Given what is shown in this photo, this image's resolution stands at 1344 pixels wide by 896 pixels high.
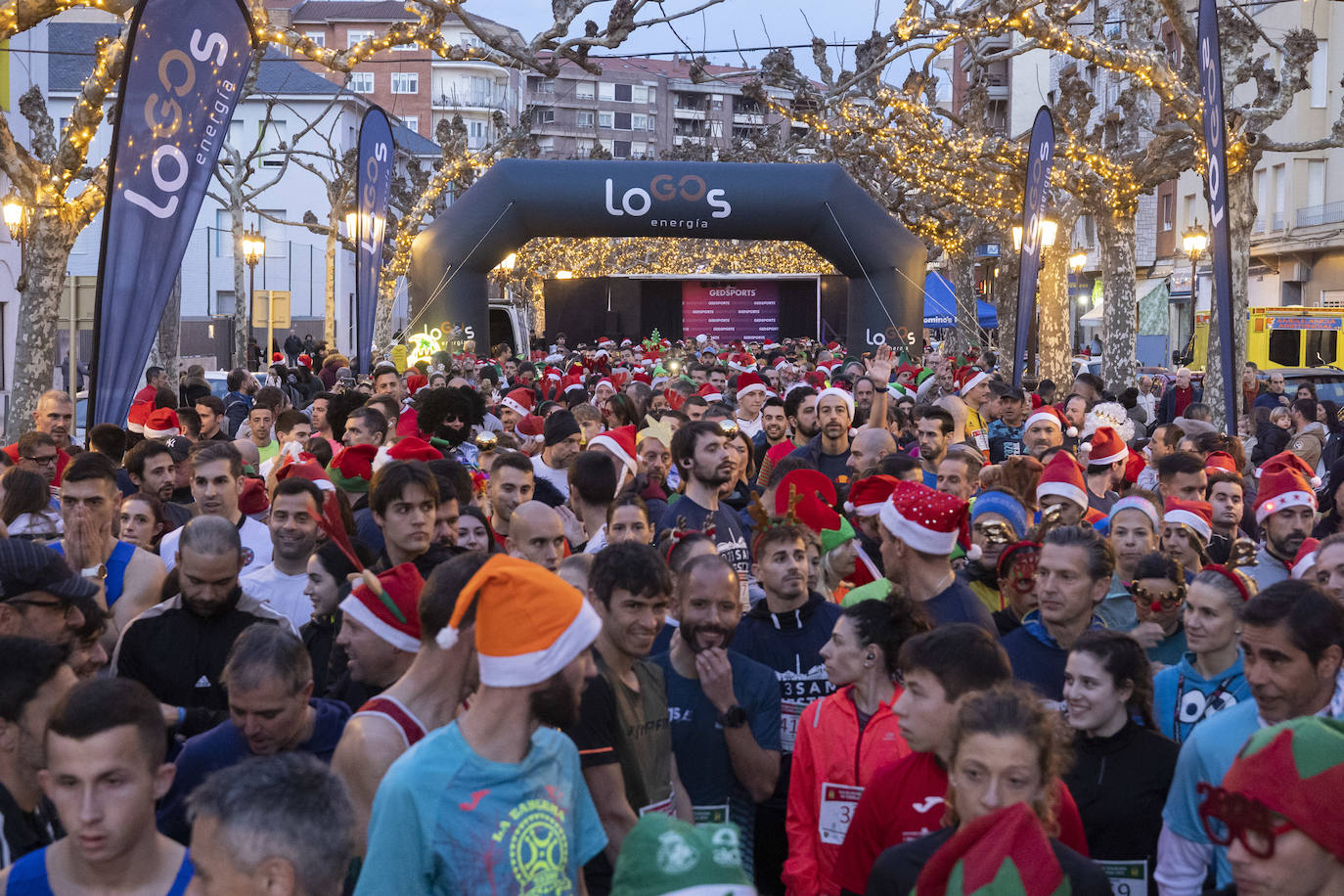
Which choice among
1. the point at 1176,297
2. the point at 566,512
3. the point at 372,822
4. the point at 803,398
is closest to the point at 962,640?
the point at 372,822

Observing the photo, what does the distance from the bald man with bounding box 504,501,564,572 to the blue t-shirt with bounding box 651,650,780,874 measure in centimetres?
143

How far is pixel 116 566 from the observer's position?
237 inches

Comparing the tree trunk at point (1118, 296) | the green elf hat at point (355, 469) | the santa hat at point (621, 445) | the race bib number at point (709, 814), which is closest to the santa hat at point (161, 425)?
the green elf hat at point (355, 469)

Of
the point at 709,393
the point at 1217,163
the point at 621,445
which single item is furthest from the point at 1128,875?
the point at 709,393

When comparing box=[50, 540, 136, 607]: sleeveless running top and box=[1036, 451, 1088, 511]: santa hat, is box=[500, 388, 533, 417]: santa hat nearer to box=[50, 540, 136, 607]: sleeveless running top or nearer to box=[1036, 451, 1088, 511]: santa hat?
box=[1036, 451, 1088, 511]: santa hat

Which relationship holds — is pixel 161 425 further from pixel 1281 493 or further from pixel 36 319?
pixel 1281 493

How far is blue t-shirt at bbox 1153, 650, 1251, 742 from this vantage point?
4.71 metres

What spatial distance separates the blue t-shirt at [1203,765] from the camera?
12.3ft

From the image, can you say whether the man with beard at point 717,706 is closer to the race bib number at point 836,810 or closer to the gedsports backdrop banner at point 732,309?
the race bib number at point 836,810

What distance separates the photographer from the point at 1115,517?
6.81 meters

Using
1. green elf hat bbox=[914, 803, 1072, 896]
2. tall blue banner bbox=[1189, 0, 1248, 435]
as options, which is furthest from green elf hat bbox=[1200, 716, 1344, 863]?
tall blue banner bbox=[1189, 0, 1248, 435]

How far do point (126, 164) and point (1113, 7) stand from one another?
49409mm

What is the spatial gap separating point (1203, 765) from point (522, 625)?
188 cm

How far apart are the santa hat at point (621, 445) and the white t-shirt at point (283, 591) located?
8.59ft
